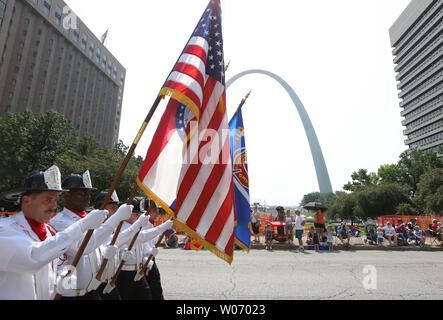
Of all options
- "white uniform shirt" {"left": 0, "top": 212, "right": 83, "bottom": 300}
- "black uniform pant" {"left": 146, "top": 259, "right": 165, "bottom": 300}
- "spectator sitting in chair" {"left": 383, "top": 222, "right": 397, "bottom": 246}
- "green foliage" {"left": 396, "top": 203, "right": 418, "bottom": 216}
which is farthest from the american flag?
"green foliage" {"left": 396, "top": 203, "right": 418, "bottom": 216}

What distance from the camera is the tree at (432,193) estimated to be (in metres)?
32.1

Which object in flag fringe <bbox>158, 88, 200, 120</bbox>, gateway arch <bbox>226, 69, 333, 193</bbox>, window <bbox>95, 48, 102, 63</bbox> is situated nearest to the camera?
flag fringe <bbox>158, 88, 200, 120</bbox>

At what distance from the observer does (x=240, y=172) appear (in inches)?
229

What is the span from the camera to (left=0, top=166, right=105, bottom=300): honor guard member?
1828 millimetres

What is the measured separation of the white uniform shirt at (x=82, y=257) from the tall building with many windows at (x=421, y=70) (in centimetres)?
8648

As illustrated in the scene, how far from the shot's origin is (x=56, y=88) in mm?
62906

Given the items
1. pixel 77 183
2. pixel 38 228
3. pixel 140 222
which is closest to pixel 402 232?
pixel 140 222

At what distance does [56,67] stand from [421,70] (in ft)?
322

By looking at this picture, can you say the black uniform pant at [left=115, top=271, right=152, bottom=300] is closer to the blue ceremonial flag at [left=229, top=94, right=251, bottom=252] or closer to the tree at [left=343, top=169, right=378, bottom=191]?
the blue ceremonial flag at [left=229, top=94, right=251, bottom=252]

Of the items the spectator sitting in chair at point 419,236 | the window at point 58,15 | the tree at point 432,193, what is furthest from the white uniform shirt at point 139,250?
the window at point 58,15

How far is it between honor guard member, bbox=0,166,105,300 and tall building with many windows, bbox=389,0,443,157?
285ft

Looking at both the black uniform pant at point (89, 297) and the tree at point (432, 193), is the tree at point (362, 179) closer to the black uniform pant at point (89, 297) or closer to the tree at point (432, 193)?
the tree at point (432, 193)

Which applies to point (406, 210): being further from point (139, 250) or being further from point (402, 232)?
point (139, 250)
